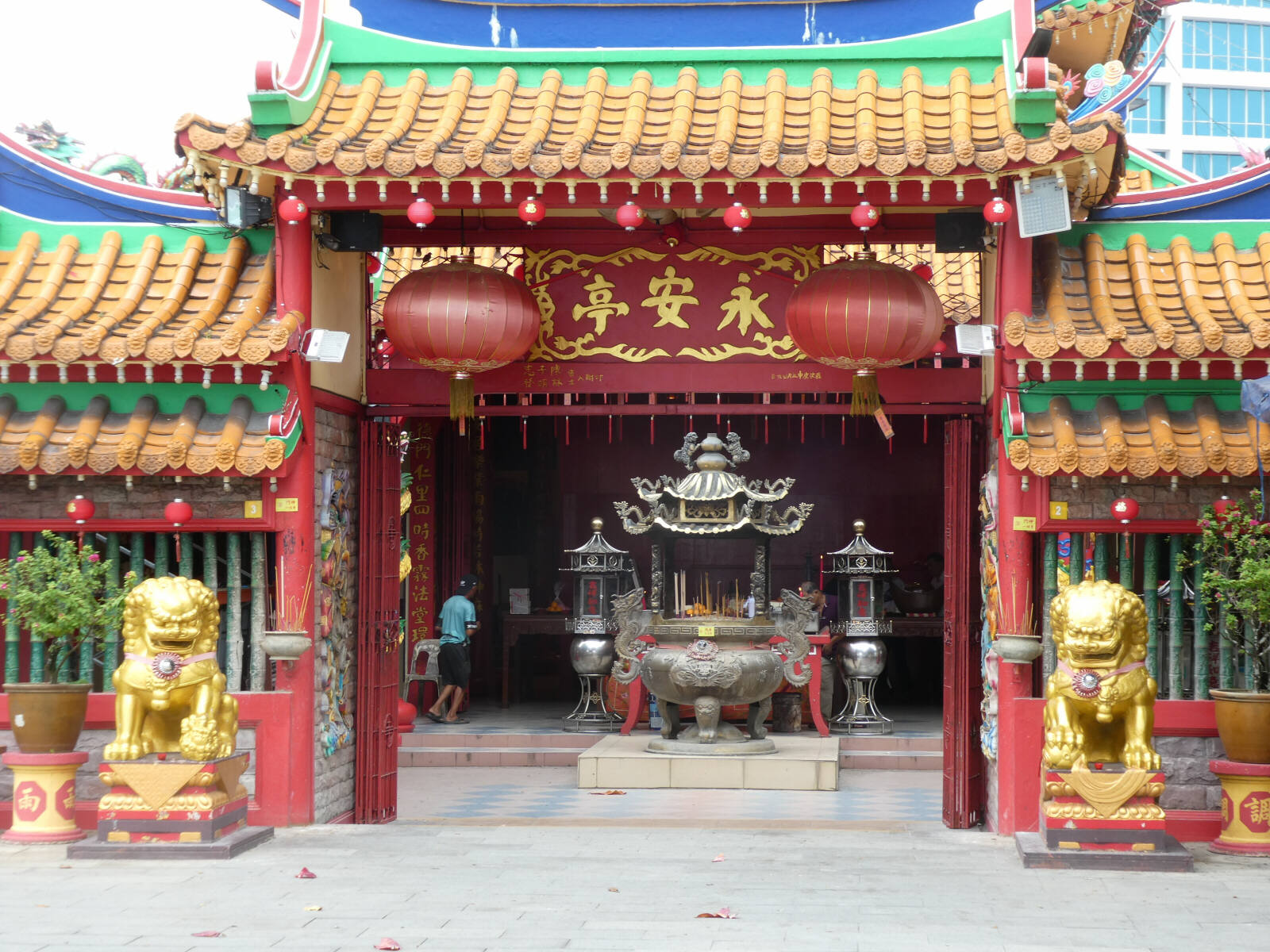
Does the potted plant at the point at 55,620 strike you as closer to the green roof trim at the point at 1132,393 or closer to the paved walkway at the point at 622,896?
the paved walkway at the point at 622,896

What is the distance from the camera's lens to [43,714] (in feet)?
24.8

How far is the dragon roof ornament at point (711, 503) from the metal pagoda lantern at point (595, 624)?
1963 mm

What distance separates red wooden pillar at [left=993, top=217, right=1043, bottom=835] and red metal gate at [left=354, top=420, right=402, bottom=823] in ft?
11.4

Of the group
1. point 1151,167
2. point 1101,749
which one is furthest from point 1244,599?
point 1151,167

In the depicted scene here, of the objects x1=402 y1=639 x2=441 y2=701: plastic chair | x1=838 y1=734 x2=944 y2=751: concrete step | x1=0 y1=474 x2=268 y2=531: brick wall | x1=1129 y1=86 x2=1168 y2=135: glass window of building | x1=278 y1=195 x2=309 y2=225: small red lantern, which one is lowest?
x1=838 y1=734 x2=944 y2=751: concrete step

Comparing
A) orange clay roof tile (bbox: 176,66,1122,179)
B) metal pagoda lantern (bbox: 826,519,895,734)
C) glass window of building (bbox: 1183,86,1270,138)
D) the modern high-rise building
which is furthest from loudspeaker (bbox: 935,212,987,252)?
glass window of building (bbox: 1183,86,1270,138)

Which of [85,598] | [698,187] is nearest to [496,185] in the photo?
[698,187]

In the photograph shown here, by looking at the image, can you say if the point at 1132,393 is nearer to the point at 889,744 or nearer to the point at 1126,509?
the point at 1126,509

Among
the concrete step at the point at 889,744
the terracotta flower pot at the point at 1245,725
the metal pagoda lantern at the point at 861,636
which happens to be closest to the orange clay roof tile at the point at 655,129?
the terracotta flower pot at the point at 1245,725

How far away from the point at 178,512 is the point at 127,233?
5.72ft

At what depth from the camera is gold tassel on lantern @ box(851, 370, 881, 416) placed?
28.0 ft

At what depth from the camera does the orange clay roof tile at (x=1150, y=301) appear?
7.38m

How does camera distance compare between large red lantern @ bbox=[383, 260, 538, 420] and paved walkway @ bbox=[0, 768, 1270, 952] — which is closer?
paved walkway @ bbox=[0, 768, 1270, 952]

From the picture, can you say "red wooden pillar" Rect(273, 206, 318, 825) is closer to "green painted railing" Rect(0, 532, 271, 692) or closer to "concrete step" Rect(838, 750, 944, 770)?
"green painted railing" Rect(0, 532, 271, 692)
